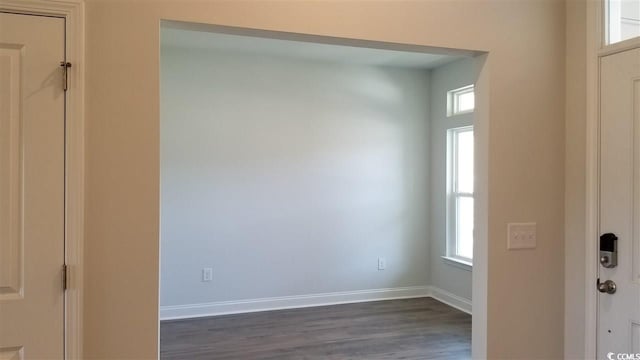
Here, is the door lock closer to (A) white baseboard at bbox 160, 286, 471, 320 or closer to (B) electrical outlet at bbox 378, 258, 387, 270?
(A) white baseboard at bbox 160, 286, 471, 320

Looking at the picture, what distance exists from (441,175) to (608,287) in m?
3.07

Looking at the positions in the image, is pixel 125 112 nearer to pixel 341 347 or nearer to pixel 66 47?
pixel 66 47

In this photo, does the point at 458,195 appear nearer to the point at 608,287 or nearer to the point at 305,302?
the point at 305,302

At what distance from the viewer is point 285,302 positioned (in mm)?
4906

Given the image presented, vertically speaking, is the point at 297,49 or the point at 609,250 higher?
the point at 297,49

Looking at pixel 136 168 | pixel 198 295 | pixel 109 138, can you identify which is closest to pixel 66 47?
pixel 109 138

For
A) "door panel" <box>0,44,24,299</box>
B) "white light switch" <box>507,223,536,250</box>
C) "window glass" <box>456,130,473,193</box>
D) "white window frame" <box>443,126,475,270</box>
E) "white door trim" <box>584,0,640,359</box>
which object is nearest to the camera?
"door panel" <box>0,44,24,299</box>

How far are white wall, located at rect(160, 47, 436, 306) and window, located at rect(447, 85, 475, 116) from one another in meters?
0.36

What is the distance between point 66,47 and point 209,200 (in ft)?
9.70

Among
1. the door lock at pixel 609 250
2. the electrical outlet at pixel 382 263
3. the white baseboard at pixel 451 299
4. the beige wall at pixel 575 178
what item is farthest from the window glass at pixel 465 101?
the door lock at pixel 609 250

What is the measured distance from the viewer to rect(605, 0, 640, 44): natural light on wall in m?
2.21

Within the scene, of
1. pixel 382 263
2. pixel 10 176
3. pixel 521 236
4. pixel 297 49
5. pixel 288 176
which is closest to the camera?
pixel 10 176

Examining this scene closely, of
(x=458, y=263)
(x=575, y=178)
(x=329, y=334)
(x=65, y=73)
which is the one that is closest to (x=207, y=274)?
(x=329, y=334)

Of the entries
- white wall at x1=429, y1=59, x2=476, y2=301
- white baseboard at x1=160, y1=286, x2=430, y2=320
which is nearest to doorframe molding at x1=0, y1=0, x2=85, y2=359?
white baseboard at x1=160, y1=286, x2=430, y2=320
